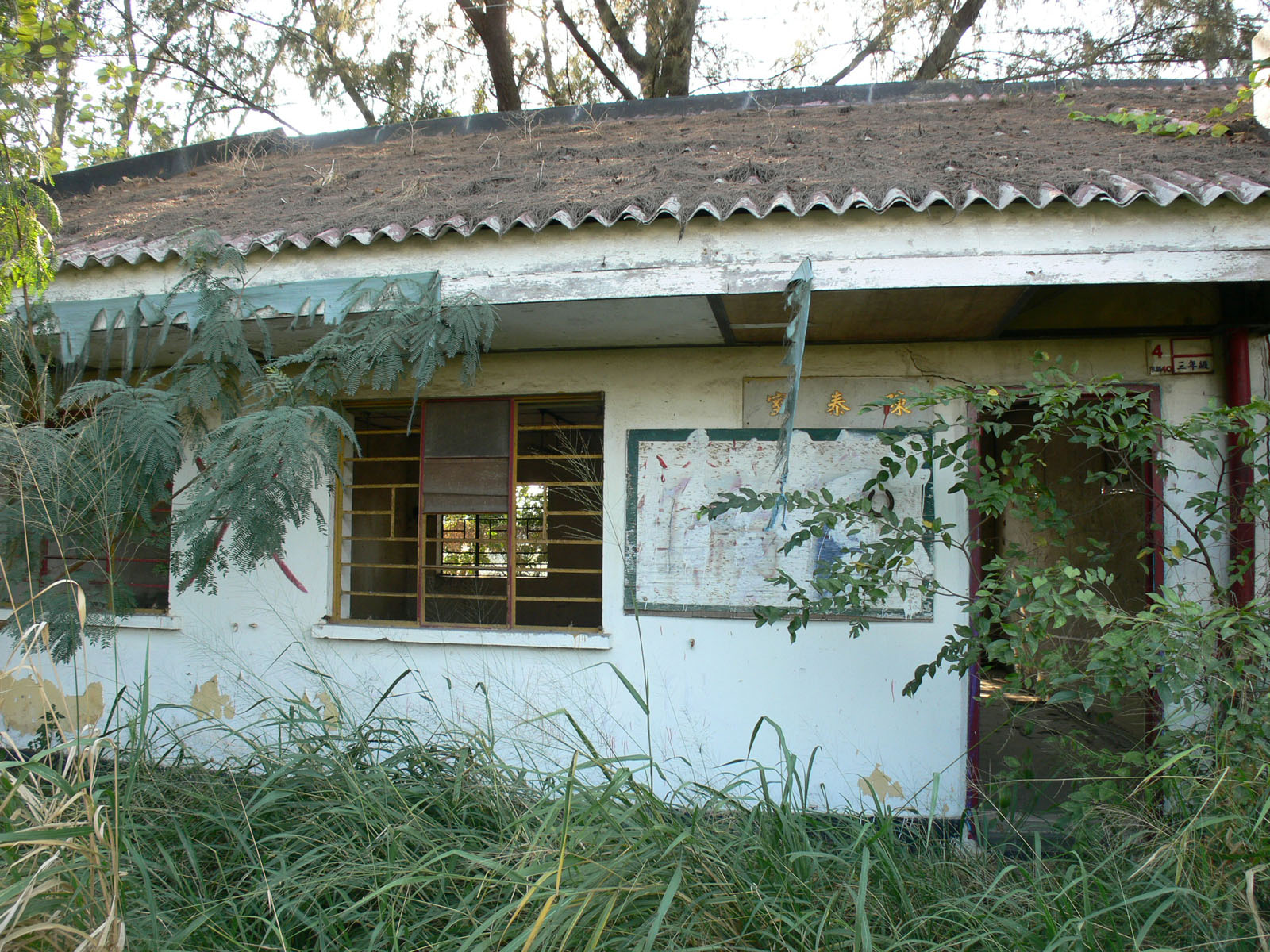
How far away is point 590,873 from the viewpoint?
2178 millimetres

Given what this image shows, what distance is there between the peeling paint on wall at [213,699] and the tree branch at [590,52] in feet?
29.6

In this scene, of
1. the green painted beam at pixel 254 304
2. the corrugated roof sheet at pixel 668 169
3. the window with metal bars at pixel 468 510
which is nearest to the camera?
the corrugated roof sheet at pixel 668 169

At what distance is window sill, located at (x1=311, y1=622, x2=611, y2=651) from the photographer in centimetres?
432

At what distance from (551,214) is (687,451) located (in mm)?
1409

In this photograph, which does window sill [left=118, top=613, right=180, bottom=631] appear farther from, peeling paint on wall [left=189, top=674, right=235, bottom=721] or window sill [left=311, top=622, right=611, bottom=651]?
window sill [left=311, top=622, right=611, bottom=651]

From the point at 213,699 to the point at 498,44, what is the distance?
342 inches

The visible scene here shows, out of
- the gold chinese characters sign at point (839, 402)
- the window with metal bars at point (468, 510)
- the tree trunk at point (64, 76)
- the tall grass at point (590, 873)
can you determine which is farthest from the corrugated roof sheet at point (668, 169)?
the tall grass at point (590, 873)

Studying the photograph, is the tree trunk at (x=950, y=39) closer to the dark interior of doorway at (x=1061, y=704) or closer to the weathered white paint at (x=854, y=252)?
the dark interior of doorway at (x=1061, y=704)

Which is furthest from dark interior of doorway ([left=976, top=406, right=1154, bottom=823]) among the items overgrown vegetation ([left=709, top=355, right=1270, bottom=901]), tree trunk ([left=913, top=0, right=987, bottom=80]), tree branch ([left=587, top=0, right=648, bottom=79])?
tree branch ([left=587, top=0, right=648, bottom=79])

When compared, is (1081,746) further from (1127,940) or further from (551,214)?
(551,214)

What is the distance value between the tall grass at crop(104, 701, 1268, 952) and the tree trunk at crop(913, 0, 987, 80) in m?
9.78

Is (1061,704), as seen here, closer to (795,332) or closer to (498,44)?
(795,332)

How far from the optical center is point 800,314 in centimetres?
314

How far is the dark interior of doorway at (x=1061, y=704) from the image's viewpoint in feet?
10.3
